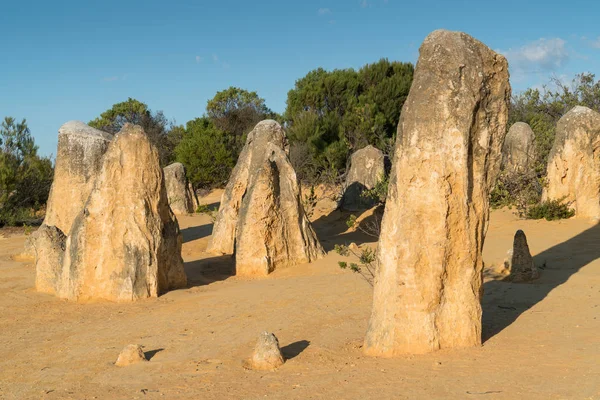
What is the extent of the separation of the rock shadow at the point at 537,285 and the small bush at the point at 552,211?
2148 mm

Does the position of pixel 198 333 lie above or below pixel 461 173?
below

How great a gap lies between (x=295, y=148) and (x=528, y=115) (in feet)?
30.2

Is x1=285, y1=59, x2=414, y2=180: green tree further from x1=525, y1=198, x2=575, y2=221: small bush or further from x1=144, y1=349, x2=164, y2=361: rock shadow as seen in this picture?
x1=144, y1=349, x2=164, y2=361: rock shadow

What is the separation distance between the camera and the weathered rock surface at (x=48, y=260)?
28.9 feet

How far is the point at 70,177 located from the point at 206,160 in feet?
46.2

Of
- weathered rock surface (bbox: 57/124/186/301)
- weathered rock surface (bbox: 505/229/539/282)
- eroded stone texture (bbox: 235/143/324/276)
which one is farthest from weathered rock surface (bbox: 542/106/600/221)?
weathered rock surface (bbox: 57/124/186/301)

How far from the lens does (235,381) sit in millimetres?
4695

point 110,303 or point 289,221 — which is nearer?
point 110,303

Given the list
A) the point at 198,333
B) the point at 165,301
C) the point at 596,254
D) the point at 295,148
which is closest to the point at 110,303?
the point at 165,301

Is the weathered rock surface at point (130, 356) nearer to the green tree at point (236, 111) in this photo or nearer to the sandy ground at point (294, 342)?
the sandy ground at point (294, 342)

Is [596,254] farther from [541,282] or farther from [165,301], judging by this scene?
[165,301]

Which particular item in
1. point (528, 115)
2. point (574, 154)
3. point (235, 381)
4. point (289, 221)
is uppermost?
point (528, 115)

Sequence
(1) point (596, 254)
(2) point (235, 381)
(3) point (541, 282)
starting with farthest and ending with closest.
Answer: (1) point (596, 254)
(3) point (541, 282)
(2) point (235, 381)

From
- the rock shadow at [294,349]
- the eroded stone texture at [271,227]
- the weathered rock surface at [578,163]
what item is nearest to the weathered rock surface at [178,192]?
the eroded stone texture at [271,227]
